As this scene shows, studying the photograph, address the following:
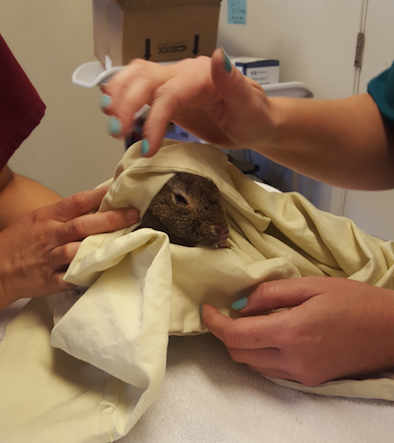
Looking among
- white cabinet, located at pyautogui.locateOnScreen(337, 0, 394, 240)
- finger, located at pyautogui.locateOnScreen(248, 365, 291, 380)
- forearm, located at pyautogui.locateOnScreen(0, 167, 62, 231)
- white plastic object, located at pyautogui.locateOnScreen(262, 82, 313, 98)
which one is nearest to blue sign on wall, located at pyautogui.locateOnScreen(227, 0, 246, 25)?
white plastic object, located at pyautogui.locateOnScreen(262, 82, 313, 98)

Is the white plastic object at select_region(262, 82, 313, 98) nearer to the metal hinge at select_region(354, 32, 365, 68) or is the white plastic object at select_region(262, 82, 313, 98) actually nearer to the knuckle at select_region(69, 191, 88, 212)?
the metal hinge at select_region(354, 32, 365, 68)

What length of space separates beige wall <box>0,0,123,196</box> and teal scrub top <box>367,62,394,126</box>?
1445 mm

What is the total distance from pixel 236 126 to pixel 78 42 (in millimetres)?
1678

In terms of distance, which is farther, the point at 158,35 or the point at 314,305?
the point at 158,35

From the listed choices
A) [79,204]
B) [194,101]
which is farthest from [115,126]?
[79,204]

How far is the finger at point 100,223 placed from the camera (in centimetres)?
60

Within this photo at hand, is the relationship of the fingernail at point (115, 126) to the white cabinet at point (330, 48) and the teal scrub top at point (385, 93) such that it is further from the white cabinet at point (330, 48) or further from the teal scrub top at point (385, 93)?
the white cabinet at point (330, 48)

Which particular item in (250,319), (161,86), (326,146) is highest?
(161,86)

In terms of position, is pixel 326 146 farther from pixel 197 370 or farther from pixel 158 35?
pixel 158 35

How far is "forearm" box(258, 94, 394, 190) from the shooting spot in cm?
67

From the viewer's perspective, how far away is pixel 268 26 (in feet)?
5.89

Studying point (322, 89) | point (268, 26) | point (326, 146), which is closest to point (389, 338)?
point (326, 146)

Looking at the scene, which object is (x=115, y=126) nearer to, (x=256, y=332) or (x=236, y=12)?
(x=256, y=332)

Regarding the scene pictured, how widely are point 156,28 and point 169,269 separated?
3.94 feet
